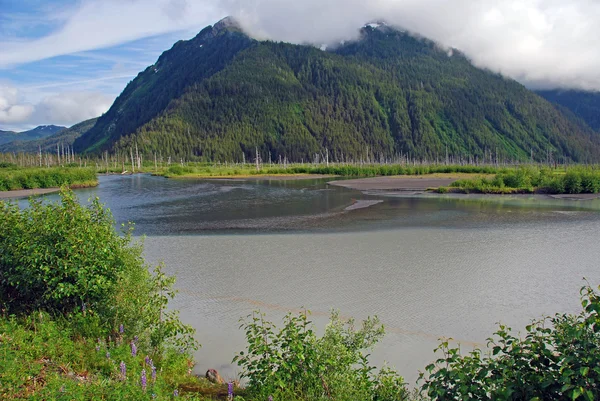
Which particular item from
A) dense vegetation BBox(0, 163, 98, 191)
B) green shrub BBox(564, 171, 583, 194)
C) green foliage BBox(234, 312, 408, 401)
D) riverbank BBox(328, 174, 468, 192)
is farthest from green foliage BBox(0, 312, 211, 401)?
dense vegetation BBox(0, 163, 98, 191)

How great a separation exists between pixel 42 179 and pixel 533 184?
8670 centimetres

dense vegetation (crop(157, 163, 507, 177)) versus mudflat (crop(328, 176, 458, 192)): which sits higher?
dense vegetation (crop(157, 163, 507, 177))

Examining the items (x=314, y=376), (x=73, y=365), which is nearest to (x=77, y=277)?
(x=73, y=365)

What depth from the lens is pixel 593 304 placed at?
603cm

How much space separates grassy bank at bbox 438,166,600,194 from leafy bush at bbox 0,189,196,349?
66342 millimetres

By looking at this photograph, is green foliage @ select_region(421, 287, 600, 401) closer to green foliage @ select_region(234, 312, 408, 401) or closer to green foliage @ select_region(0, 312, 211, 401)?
green foliage @ select_region(234, 312, 408, 401)

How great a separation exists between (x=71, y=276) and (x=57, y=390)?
15.4ft

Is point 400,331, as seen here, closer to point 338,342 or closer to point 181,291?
point 338,342

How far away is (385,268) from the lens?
22875 millimetres

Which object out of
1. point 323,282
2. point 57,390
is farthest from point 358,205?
point 57,390

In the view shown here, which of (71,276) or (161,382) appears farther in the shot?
(71,276)

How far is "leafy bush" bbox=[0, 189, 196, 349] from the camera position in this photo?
33.6 ft

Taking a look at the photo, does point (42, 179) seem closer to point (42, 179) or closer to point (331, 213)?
point (42, 179)

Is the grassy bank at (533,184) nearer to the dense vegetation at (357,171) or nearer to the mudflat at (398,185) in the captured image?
the mudflat at (398,185)
